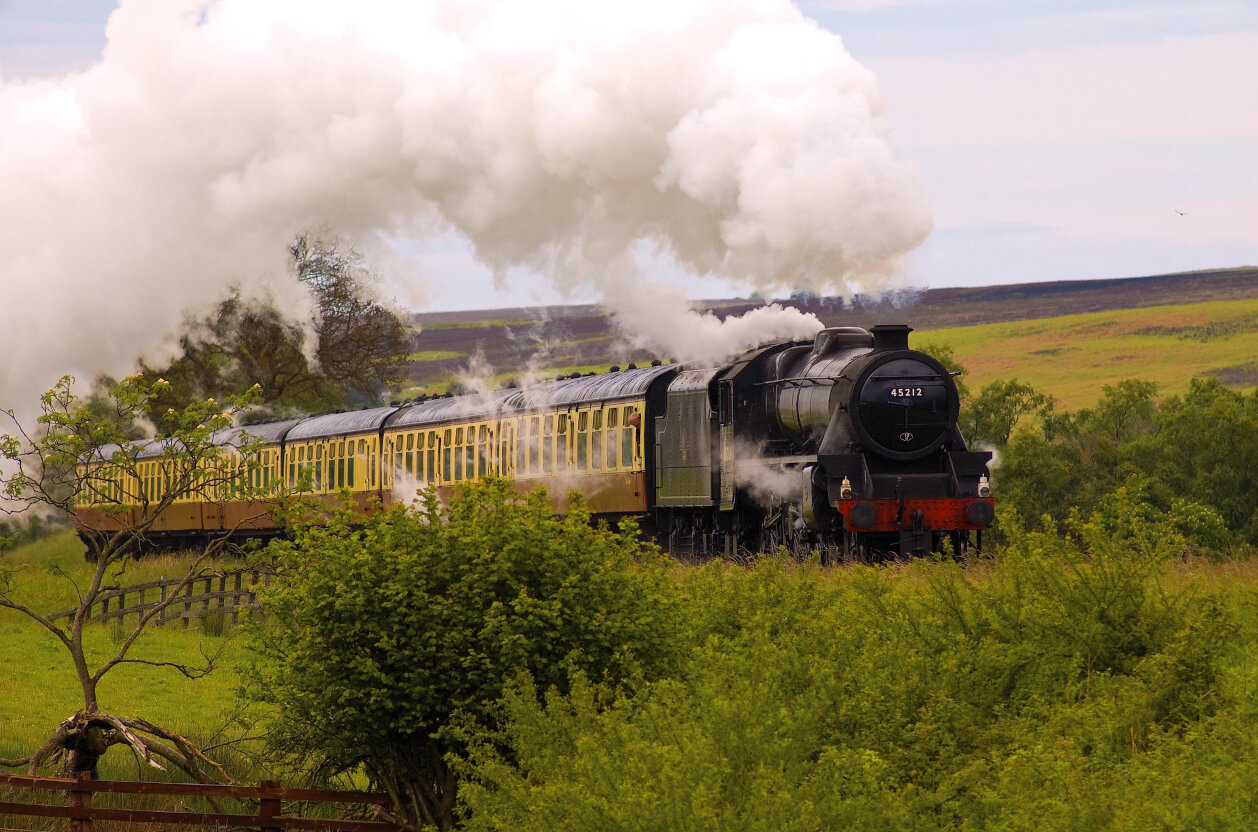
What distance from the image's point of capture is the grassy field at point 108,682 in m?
17.5

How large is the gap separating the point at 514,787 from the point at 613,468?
15.5m

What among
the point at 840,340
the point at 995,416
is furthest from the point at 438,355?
the point at 840,340

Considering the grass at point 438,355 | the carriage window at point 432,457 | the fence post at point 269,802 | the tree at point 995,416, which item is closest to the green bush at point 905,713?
the fence post at point 269,802

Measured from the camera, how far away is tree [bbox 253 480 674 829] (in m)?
11.8

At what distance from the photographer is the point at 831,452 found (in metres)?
20.8

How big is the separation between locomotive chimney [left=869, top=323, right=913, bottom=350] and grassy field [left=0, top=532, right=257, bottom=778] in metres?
9.12

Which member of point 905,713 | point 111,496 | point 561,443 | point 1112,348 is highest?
point 111,496

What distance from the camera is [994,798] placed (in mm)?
9336

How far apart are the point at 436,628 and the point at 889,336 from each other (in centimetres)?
1105

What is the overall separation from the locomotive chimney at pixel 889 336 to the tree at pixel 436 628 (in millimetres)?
9395

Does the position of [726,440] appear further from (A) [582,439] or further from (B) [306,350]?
(B) [306,350]

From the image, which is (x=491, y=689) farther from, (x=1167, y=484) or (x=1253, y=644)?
(x=1167, y=484)

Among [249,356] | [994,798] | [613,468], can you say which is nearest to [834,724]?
[994,798]

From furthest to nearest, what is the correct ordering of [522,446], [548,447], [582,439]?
[522,446] → [548,447] → [582,439]
